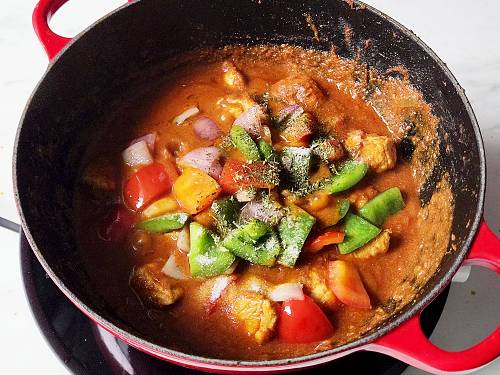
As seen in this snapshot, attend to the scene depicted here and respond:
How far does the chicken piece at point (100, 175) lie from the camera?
2.29m

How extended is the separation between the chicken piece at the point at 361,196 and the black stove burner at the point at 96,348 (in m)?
0.39

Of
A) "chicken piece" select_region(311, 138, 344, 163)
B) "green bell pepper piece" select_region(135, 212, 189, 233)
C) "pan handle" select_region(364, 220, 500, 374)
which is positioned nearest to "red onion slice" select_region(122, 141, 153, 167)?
"green bell pepper piece" select_region(135, 212, 189, 233)

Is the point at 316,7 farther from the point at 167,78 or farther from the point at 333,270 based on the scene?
the point at 333,270

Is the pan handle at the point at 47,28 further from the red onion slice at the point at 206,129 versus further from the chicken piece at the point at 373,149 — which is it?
the chicken piece at the point at 373,149

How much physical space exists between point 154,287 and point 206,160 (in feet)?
1.51

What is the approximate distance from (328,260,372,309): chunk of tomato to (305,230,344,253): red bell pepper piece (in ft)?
0.24

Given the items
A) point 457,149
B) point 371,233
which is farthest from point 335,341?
point 457,149

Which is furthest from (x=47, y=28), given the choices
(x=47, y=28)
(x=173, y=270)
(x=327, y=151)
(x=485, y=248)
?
(x=485, y=248)

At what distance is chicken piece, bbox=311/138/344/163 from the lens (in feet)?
7.39

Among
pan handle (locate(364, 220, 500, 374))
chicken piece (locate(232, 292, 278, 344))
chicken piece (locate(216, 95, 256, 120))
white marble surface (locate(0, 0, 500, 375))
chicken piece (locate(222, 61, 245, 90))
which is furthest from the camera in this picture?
chicken piece (locate(222, 61, 245, 90))

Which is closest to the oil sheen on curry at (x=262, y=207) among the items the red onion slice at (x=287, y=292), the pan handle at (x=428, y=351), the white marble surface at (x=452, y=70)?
the red onion slice at (x=287, y=292)

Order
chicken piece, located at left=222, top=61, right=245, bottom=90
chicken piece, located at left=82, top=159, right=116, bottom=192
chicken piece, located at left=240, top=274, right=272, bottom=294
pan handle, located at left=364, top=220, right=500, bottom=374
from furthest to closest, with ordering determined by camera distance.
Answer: chicken piece, located at left=222, top=61, right=245, bottom=90 < chicken piece, located at left=82, top=159, right=116, bottom=192 < chicken piece, located at left=240, top=274, right=272, bottom=294 < pan handle, located at left=364, top=220, right=500, bottom=374

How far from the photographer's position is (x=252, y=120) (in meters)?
2.34

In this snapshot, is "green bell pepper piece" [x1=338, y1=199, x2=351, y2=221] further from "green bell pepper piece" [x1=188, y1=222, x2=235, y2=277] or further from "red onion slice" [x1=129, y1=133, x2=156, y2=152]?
"red onion slice" [x1=129, y1=133, x2=156, y2=152]
